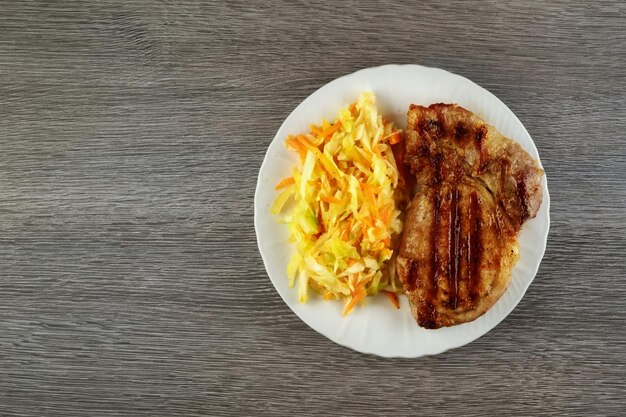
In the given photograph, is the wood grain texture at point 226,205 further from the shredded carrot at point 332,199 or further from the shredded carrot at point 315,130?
the shredded carrot at point 332,199

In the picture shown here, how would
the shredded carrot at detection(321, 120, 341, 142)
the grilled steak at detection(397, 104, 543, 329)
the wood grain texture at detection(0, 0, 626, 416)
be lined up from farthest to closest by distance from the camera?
1. the wood grain texture at detection(0, 0, 626, 416)
2. the shredded carrot at detection(321, 120, 341, 142)
3. the grilled steak at detection(397, 104, 543, 329)

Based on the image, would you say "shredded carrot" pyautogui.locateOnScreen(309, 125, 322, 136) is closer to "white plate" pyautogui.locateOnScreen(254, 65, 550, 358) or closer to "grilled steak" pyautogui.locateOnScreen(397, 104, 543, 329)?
"white plate" pyautogui.locateOnScreen(254, 65, 550, 358)

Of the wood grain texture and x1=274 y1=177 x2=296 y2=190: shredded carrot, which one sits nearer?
x1=274 y1=177 x2=296 y2=190: shredded carrot

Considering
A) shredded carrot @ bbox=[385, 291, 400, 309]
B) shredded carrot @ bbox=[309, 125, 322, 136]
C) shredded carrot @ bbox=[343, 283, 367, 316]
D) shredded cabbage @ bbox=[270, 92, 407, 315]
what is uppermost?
shredded carrot @ bbox=[309, 125, 322, 136]

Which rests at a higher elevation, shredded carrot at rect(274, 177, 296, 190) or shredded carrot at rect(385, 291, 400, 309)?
shredded carrot at rect(274, 177, 296, 190)

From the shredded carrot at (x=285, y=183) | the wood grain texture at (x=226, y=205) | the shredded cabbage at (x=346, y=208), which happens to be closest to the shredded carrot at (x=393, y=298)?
the shredded cabbage at (x=346, y=208)

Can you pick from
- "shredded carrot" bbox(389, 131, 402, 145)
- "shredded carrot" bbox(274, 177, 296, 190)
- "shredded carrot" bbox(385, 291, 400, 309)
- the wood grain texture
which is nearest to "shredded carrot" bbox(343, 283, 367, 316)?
"shredded carrot" bbox(385, 291, 400, 309)

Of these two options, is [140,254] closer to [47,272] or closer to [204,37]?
[47,272]

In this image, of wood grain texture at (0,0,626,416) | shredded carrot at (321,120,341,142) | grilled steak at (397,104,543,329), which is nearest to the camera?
grilled steak at (397,104,543,329)
